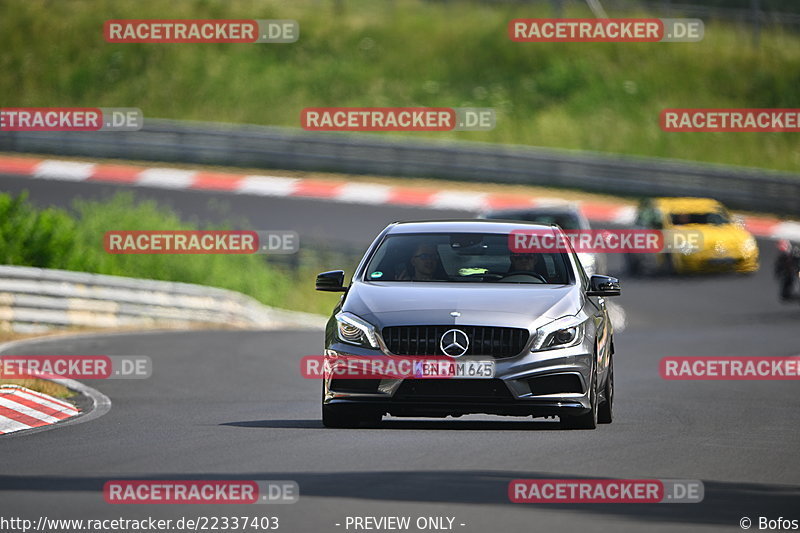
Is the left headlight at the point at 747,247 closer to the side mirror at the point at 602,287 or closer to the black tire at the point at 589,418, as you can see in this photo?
the side mirror at the point at 602,287

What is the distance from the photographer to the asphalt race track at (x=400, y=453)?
8211mm

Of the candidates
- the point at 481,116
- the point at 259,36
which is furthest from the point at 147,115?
the point at 481,116

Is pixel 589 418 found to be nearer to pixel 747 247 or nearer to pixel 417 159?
pixel 747 247

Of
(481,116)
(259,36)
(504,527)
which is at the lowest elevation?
(504,527)

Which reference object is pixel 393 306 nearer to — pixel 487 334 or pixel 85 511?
pixel 487 334

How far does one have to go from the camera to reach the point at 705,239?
3069cm

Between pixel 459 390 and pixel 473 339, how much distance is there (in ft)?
1.18

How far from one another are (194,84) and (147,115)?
6.66 ft

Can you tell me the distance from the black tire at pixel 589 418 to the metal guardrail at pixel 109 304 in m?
13.6

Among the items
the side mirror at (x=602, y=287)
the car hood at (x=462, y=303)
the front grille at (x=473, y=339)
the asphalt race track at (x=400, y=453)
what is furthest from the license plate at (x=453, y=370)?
the side mirror at (x=602, y=287)

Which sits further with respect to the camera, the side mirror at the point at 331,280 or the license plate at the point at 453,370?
the side mirror at the point at 331,280

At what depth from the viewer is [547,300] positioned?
11.6m

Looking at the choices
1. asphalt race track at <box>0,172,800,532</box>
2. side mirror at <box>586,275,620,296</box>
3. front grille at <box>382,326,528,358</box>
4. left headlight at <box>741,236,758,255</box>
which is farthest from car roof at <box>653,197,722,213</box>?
front grille at <box>382,326,528,358</box>

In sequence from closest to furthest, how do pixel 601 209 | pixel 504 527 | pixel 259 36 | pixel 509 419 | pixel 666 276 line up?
pixel 504 527, pixel 509 419, pixel 666 276, pixel 601 209, pixel 259 36
